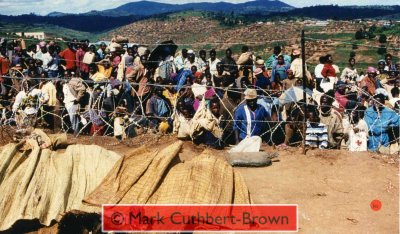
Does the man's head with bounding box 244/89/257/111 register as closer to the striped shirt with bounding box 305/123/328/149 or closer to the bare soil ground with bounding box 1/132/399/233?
the bare soil ground with bounding box 1/132/399/233

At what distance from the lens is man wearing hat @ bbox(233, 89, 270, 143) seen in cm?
783

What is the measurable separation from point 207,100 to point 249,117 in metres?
1.31

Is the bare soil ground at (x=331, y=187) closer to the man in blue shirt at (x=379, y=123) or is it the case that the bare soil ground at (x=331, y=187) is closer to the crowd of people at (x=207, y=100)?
the crowd of people at (x=207, y=100)

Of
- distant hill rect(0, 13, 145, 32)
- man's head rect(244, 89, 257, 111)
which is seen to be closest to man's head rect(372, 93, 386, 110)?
man's head rect(244, 89, 257, 111)

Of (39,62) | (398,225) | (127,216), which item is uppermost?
(39,62)

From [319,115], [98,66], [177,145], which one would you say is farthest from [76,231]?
[98,66]

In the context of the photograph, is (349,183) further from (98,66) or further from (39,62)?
(39,62)

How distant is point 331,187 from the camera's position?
6.29 m

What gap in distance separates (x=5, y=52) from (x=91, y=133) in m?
4.89

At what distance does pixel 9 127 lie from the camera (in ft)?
28.1

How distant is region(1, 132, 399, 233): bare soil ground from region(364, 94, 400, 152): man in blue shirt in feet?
2.73

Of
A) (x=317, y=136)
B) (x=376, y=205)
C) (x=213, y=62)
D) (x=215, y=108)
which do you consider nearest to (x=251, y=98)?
(x=215, y=108)

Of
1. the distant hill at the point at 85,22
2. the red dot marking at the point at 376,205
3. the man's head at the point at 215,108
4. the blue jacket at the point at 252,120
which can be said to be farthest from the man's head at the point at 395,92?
the distant hill at the point at 85,22

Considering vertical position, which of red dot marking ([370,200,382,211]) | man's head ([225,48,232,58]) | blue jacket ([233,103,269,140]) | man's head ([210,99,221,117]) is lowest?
red dot marking ([370,200,382,211])
